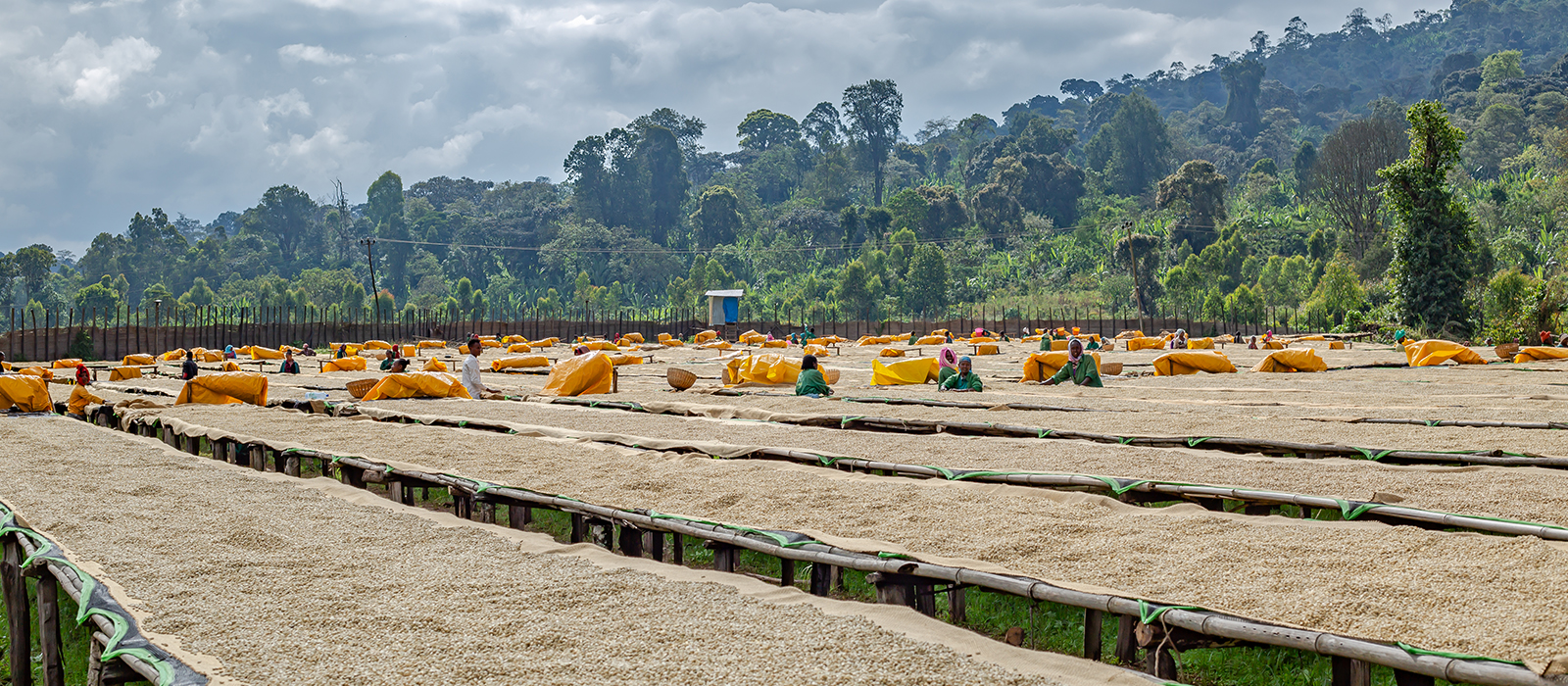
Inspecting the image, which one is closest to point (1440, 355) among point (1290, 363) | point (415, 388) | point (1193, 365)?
point (1290, 363)

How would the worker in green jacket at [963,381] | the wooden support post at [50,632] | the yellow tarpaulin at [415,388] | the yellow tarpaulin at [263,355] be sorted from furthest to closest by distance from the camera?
the yellow tarpaulin at [263,355]
the worker in green jacket at [963,381]
the yellow tarpaulin at [415,388]
the wooden support post at [50,632]

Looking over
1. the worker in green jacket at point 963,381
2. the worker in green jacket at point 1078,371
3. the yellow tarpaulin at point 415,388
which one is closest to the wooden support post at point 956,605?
the worker in green jacket at point 963,381

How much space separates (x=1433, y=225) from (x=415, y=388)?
24568 millimetres

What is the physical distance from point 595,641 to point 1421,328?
28836mm

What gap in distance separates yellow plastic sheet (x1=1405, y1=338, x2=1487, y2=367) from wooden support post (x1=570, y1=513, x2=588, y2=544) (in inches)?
682

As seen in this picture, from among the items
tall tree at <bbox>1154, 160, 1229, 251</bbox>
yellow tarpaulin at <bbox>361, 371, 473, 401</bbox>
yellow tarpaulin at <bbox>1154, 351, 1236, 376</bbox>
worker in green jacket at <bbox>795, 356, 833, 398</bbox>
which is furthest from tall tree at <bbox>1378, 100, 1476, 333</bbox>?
tall tree at <bbox>1154, 160, 1229, 251</bbox>

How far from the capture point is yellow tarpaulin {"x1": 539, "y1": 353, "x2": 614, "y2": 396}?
50.0ft

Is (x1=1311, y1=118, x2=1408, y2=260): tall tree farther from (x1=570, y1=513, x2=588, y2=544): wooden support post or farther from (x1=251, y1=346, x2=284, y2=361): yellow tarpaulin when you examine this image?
(x1=570, y1=513, x2=588, y2=544): wooden support post

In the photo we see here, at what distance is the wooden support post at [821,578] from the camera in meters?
4.86

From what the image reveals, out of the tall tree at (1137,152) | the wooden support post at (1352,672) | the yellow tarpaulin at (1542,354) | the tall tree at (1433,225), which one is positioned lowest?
the wooden support post at (1352,672)

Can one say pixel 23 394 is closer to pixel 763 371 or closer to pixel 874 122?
pixel 763 371

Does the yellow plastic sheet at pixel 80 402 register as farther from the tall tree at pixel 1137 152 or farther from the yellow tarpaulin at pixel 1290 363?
the tall tree at pixel 1137 152

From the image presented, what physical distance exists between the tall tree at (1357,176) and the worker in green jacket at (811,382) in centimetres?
5018

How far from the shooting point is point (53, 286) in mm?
88250
